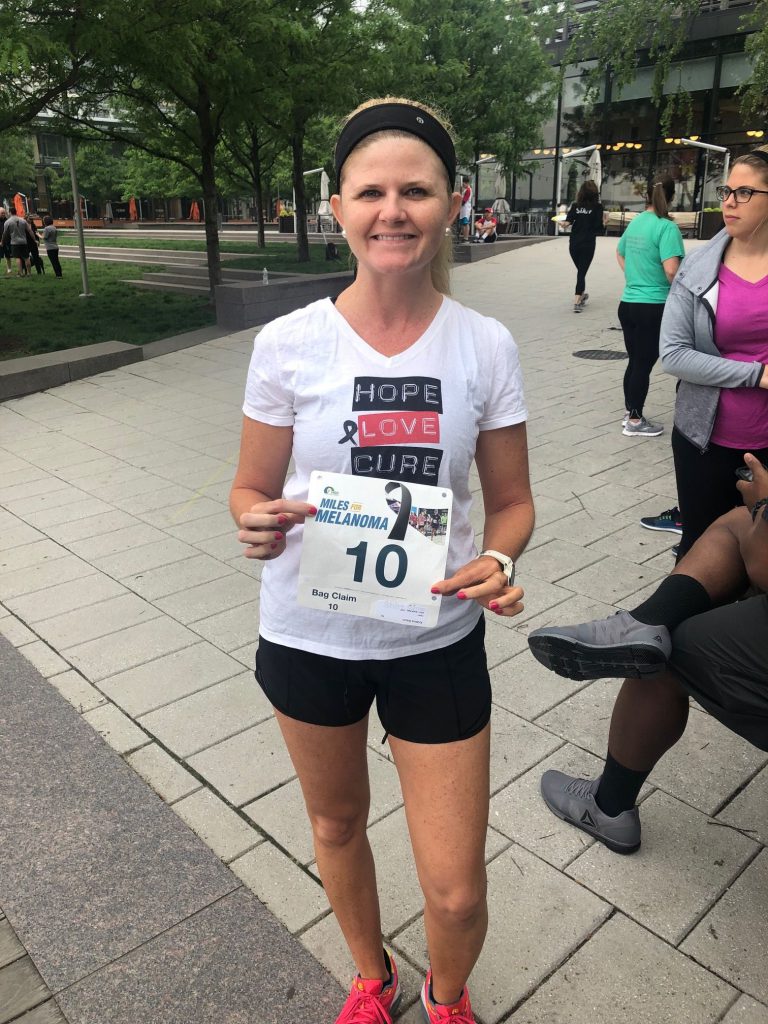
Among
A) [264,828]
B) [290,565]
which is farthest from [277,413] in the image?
[264,828]

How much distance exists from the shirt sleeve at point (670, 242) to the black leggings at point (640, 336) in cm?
44

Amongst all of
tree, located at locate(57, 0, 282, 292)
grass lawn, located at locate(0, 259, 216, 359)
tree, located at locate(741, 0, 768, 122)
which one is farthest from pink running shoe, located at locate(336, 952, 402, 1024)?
tree, located at locate(741, 0, 768, 122)

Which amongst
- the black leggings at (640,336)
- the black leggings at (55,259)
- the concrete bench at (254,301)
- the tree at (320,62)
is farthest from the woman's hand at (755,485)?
the black leggings at (55,259)

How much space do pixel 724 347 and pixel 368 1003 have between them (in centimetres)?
279

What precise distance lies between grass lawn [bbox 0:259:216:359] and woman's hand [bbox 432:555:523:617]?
37.1ft

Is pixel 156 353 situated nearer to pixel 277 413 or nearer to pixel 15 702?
pixel 15 702

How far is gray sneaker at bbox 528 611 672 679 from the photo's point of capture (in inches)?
91.3

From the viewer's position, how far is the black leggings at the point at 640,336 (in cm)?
695

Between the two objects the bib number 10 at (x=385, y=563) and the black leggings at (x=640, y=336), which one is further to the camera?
the black leggings at (x=640, y=336)

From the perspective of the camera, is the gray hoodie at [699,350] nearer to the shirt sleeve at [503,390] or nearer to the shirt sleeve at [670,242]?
the shirt sleeve at [503,390]

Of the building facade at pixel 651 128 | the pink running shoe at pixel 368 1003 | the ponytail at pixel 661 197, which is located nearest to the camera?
the pink running shoe at pixel 368 1003

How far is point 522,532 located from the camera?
1.95m

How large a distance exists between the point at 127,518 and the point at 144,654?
209 cm

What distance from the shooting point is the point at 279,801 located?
3064 millimetres
